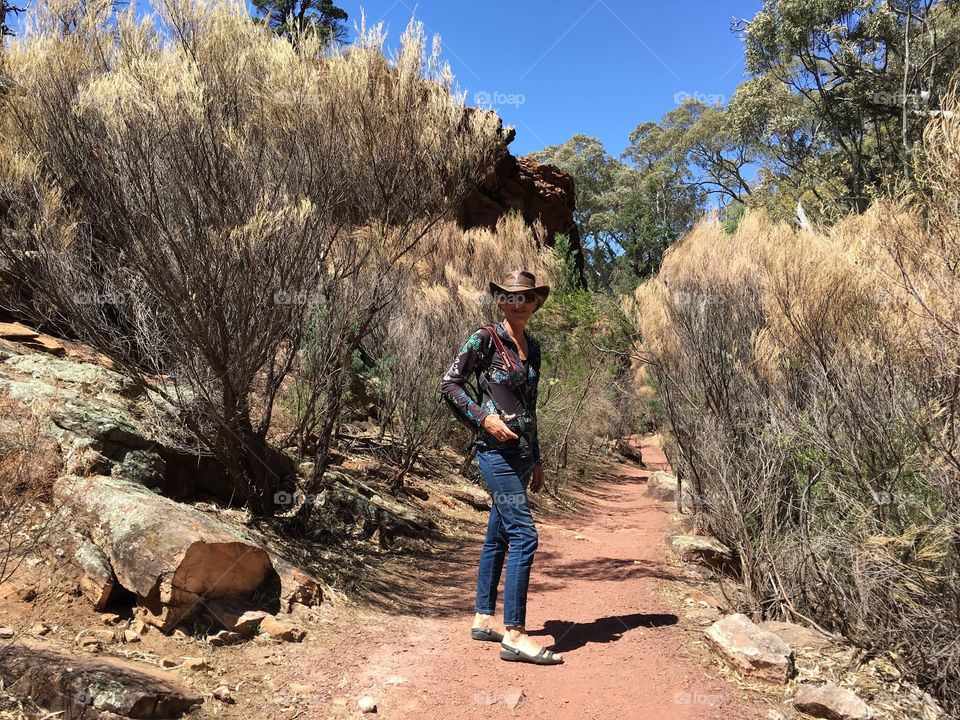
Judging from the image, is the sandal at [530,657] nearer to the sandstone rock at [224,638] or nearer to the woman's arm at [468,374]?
the woman's arm at [468,374]

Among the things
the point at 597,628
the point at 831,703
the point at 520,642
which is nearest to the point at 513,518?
the point at 520,642

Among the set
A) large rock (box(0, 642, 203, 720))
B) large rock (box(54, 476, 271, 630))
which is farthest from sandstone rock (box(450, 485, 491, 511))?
large rock (box(0, 642, 203, 720))

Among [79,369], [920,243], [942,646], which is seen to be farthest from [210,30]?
[942,646]

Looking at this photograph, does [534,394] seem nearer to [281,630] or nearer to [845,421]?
[281,630]

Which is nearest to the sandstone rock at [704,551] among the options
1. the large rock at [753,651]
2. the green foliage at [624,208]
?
the large rock at [753,651]

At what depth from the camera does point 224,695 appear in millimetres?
2879

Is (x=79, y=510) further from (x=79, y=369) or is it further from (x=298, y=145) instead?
(x=298, y=145)

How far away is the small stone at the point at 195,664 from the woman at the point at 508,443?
4.22 ft

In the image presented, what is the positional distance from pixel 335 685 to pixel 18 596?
1.59 meters

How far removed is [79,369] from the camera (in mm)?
5332

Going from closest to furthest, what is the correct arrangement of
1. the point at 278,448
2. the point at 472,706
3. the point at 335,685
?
the point at 472,706, the point at 335,685, the point at 278,448

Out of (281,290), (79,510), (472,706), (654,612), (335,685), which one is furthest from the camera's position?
(281,290)

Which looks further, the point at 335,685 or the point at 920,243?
the point at 920,243

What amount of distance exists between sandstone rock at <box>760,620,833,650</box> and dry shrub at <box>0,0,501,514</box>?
3.49 metres
